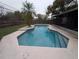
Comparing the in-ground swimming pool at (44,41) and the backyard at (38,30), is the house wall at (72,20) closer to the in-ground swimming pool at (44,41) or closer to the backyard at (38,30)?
the backyard at (38,30)

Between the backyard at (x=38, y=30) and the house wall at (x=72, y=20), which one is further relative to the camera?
the house wall at (x=72, y=20)

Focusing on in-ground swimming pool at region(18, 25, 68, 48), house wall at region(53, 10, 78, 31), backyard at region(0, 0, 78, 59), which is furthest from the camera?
house wall at region(53, 10, 78, 31)

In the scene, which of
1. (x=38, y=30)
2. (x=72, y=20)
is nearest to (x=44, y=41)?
(x=72, y=20)

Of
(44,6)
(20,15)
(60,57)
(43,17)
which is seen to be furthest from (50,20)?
(60,57)

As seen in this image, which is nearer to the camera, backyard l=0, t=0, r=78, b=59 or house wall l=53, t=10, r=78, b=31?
backyard l=0, t=0, r=78, b=59

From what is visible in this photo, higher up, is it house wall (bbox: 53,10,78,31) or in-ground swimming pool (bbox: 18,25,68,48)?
house wall (bbox: 53,10,78,31)

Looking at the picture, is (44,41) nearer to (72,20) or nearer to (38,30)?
(72,20)

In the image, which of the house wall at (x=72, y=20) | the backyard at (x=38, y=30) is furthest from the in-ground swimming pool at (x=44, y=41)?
the house wall at (x=72, y=20)

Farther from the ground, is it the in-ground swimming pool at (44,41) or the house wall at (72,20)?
the house wall at (72,20)

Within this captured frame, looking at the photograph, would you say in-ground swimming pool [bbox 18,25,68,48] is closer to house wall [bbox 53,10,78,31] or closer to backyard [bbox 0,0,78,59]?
backyard [bbox 0,0,78,59]

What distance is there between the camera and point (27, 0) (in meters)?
17.4

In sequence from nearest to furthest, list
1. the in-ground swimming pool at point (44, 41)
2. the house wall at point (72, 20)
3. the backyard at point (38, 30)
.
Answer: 1. the backyard at point (38, 30)
2. the in-ground swimming pool at point (44, 41)
3. the house wall at point (72, 20)

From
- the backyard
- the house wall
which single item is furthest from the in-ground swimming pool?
the house wall

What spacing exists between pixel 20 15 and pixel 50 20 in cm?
788
